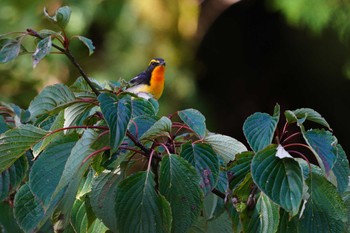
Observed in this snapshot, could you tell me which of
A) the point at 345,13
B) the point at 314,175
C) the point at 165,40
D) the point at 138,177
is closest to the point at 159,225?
the point at 138,177

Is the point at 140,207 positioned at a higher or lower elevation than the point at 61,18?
lower

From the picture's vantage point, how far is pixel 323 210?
0.79 metres

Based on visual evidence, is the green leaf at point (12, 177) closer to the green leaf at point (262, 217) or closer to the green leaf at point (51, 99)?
the green leaf at point (51, 99)

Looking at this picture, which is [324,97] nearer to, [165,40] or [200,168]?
[165,40]

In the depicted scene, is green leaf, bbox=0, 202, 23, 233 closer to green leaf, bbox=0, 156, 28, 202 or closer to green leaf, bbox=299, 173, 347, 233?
green leaf, bbox=0, 156, 28, 202

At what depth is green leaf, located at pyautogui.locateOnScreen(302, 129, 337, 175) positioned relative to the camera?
2.56 ft

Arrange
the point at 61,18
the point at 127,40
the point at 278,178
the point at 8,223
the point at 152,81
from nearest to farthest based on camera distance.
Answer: the point at 278,178 < the point at 61,18 < the point at 8,223 < the point at 152,81 < the point at 127,40

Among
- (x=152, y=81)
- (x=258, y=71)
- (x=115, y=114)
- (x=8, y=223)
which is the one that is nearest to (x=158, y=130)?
(x=115, y=114)

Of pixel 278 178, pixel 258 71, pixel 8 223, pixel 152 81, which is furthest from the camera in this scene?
pixel 258 71

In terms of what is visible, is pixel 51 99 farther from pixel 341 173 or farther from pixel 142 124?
pixel 341 173

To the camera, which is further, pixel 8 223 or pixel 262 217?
pixel 8 223

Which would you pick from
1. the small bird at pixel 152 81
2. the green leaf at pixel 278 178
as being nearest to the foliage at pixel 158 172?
the green leaf at pixel 278 178

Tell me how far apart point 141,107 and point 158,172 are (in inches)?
4.7

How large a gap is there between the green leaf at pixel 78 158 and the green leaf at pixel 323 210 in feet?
0.80
